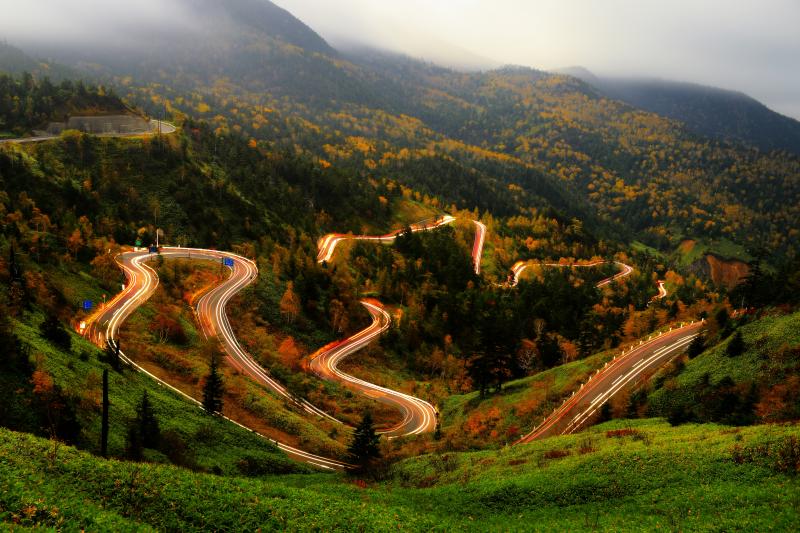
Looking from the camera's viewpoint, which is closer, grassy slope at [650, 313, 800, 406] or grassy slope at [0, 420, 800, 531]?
grassy slope at [0, 420, 800, 531]

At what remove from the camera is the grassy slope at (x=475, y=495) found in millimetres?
24359

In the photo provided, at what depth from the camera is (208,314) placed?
86.9 metres

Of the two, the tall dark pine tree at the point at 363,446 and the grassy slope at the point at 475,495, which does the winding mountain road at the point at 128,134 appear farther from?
the grassy slope at the point at 475,495

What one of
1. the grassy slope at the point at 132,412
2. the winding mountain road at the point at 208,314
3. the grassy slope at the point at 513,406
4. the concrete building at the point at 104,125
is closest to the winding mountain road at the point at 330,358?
the winding mountain road at the point at 208,314

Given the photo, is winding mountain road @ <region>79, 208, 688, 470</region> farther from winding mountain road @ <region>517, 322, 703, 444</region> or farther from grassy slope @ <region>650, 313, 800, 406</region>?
grassy slope @ <region>650, 313, 800, 406</region>

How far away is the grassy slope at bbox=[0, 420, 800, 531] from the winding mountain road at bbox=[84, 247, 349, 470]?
2313cm

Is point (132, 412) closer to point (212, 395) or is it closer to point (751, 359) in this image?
point (212, 395)

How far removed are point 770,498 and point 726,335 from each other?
141 ft

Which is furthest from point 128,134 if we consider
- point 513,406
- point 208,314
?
point 513,406

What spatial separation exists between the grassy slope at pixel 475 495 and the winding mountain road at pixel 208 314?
75.9ft

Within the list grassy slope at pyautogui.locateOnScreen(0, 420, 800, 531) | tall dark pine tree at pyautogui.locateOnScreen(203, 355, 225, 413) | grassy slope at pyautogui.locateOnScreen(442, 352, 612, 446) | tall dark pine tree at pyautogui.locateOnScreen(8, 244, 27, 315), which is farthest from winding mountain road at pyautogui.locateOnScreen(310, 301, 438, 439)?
tall dark pine tree at pyautogui.locateOnScreen(8, 244, 27, 315)

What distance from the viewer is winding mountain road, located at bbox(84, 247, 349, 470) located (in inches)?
2359

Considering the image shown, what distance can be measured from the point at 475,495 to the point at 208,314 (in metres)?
64.8

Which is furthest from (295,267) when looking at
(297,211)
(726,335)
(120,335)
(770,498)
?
(770,498)
